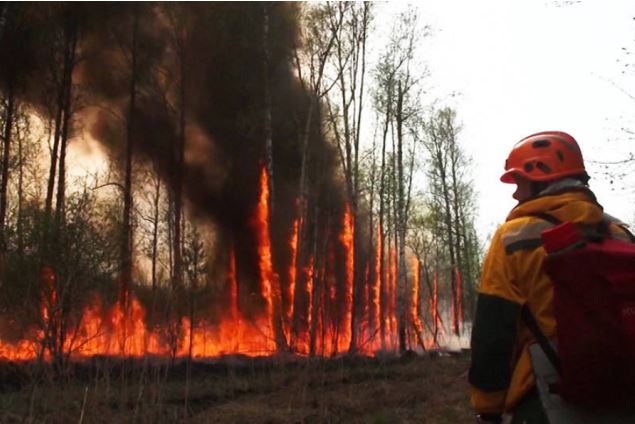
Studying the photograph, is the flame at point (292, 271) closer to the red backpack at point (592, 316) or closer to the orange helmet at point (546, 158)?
the orange helmet at point (546, 158)

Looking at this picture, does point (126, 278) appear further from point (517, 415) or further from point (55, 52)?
point (517, 415)

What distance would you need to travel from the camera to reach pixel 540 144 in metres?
2.20

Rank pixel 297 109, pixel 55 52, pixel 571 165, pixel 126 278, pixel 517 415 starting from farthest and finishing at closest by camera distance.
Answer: pixel 297 109 < pixel 55 52 < pixel 126 278 < pixel 571 165 < pixel 517 415

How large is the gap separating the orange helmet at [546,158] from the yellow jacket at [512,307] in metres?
0.14

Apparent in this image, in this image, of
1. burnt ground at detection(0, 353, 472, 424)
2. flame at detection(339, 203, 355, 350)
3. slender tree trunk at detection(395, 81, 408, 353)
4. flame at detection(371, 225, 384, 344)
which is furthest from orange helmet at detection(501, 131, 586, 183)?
flame at detection(371, 225, 384, 344)

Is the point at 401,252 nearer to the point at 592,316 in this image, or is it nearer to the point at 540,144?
the point at 540,144

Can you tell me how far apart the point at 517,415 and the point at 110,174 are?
2048 cm

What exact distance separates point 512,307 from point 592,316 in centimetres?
24

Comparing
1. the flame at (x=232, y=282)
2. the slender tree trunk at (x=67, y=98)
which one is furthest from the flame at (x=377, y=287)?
the slender tree trunk at (x=67, y=98)

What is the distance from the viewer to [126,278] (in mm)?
12977

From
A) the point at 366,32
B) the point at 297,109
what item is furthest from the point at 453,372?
the point at 366,32

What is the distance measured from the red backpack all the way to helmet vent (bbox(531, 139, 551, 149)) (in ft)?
1.49

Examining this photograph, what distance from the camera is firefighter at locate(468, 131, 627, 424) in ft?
6.36

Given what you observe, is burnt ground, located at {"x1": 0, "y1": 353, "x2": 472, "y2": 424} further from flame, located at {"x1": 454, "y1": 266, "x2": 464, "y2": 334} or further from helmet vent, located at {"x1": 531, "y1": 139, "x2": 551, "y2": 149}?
flame, located at {"x1": 454, "y1": 266, "x2": 464, "y2": 334}
